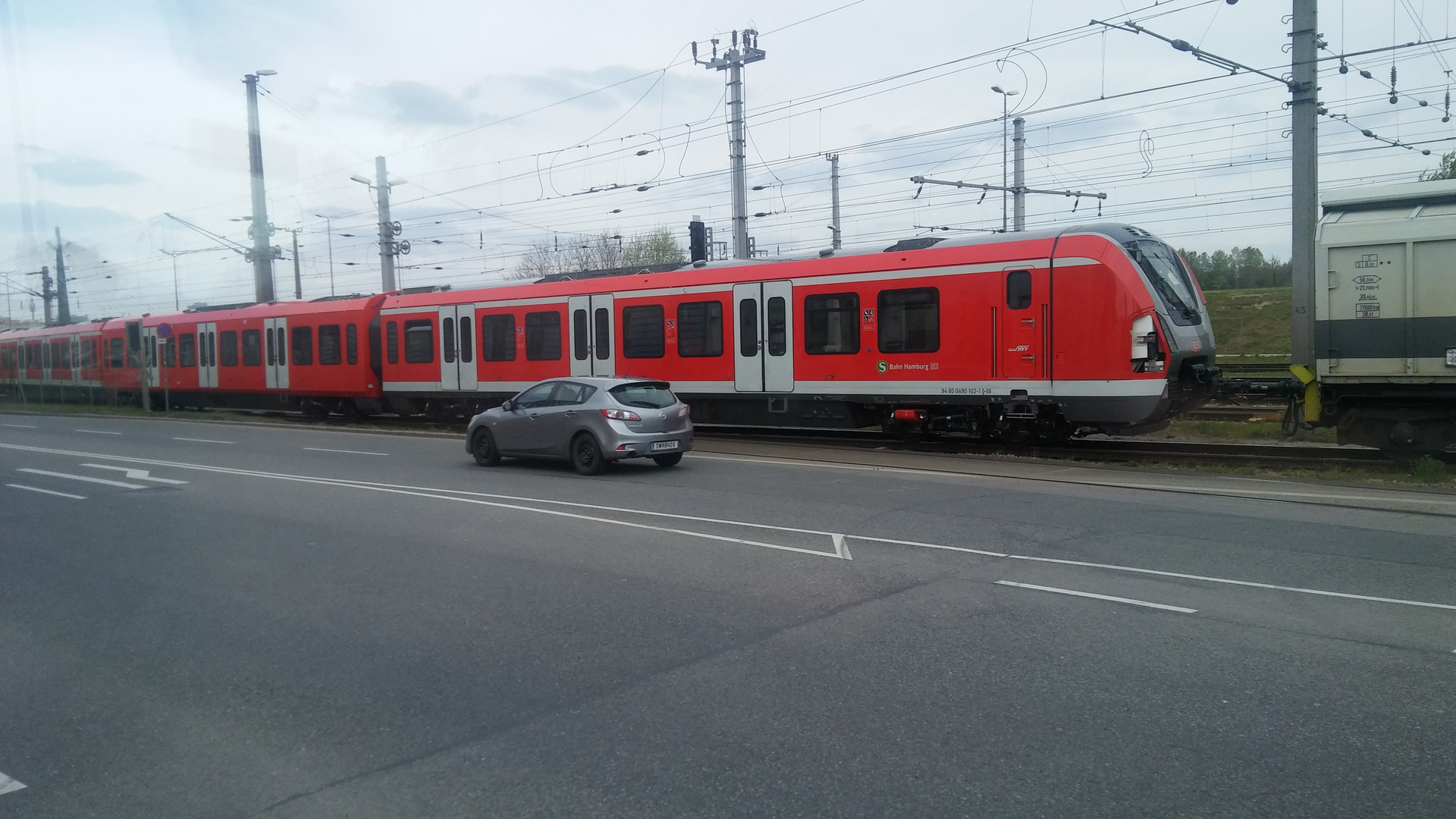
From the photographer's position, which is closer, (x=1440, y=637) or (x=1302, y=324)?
(x=1440, y=637)

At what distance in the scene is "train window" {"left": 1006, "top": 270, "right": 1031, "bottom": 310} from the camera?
603 inches

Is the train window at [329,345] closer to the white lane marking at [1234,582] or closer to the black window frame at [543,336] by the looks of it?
the black window frame at [543,336]

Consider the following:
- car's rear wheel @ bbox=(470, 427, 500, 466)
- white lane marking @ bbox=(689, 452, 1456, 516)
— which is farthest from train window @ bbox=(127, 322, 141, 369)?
white lane marking @ bbox=(689, 452, 1456, 516)

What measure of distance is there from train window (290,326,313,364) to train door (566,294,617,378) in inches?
400

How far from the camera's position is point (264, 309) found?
29969 millimetres

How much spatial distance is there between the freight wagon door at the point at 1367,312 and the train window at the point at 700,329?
9836 mm

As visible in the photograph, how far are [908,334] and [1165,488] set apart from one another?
529 centimetres

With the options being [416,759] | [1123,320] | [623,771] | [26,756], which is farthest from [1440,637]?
[1123,320]

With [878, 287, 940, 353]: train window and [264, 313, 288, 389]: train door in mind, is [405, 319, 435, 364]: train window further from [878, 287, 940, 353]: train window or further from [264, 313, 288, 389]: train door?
[878, 287, 940, 353]: train window

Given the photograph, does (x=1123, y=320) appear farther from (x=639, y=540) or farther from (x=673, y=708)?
(x=673, y=708)

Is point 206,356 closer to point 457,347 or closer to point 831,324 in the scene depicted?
point 457,347

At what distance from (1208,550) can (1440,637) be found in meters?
2.63

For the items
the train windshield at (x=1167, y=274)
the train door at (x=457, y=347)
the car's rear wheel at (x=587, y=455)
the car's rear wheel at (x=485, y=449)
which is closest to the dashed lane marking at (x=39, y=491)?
the car's rear wheel at (x=485, y=449)

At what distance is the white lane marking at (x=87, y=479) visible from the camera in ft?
47.4
